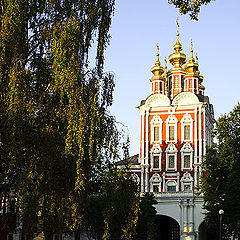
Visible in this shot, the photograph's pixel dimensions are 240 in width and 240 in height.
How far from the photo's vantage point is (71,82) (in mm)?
13984

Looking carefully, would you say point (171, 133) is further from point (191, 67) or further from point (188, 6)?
point (188, 6)

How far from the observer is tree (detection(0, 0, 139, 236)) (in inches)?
526

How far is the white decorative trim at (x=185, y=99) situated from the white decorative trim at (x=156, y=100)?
1076 millimetres

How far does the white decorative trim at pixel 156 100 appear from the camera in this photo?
5223 cm

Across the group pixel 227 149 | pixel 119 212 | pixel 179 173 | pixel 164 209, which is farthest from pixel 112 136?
pixel 179 173

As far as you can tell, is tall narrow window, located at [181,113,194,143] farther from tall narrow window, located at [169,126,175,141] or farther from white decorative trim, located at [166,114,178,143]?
tall narrow window, located at [169,126,175,141]

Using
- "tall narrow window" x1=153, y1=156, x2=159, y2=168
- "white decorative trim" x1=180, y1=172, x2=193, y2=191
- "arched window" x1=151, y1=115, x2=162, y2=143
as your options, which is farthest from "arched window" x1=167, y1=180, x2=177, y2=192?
"arched window" x1=151, y1=115, x2=162, y2=143

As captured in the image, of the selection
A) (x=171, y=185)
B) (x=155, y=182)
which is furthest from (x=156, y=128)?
(x=171, y=185)

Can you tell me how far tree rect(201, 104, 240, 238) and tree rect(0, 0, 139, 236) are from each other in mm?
17275

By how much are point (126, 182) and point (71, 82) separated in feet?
12.6

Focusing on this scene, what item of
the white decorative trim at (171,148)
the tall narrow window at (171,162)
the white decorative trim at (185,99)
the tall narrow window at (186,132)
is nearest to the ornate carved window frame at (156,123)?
the white decorative trim at (171,148)

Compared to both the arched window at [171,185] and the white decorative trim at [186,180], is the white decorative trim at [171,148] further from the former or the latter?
the arched window at [171,185]

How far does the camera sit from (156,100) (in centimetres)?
5253

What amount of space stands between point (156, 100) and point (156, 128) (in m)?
3.27
